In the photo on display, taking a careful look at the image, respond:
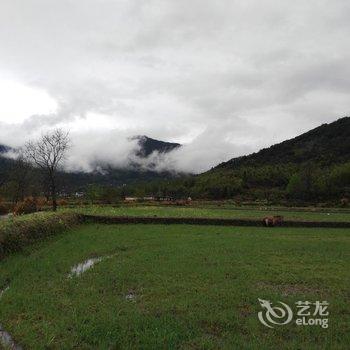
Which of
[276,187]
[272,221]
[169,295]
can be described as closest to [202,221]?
[272,221]

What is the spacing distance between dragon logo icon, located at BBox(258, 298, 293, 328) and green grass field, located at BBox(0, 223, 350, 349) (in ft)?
0.77

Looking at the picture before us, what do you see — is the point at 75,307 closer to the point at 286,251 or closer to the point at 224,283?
the point at 224,283

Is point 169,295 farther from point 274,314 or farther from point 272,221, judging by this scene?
point 272,221

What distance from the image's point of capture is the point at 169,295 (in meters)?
14.3

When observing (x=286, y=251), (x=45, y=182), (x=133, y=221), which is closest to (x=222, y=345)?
(x=286, y=251)

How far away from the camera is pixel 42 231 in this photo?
99.5 ft

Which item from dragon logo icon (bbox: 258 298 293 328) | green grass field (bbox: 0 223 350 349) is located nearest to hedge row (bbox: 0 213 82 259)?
green grass field (bbox: 0 223 350 349)

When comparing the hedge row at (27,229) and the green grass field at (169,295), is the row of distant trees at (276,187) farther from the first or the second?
the green grass field at (169,295)

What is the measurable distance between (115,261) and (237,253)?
6904 mm

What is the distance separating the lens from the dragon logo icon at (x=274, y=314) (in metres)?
11.3

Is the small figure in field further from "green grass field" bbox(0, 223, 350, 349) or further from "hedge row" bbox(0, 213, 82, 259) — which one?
"hedge row" bbox(0, 213, 82, 259)

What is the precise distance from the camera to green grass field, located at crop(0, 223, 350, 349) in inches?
407

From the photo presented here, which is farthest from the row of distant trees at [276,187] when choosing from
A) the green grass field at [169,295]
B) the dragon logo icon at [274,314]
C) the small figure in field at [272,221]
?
the dragon logo icon at [274,314]

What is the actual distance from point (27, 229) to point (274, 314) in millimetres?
19728
